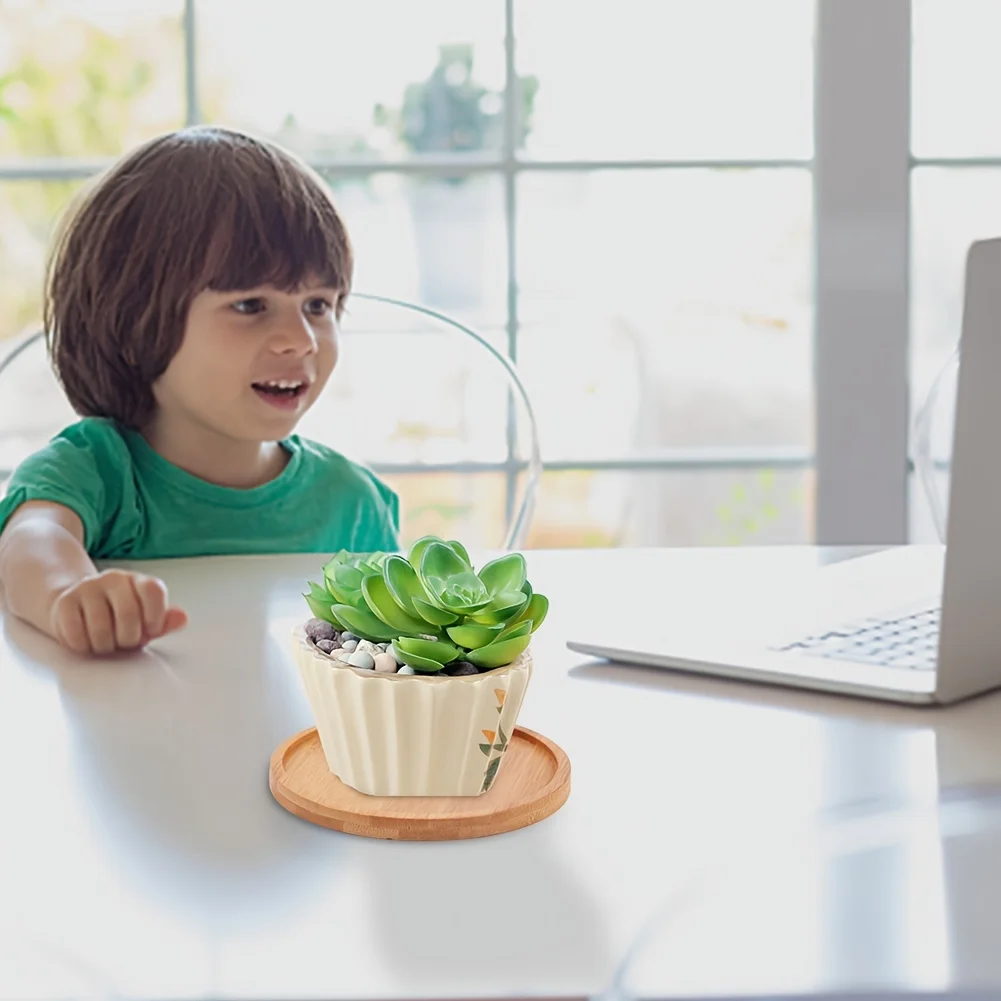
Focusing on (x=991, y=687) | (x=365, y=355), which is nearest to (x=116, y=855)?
(x=991, y=687)

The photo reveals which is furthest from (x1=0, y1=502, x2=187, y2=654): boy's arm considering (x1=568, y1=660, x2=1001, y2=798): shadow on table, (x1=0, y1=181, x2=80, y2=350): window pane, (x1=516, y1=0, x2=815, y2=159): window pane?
(x1=516, y1=0, x2=815, y2=159): window pane

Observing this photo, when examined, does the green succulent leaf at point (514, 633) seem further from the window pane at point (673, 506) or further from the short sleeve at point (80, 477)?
the window pane at point (673, 506)

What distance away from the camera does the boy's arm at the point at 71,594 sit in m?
0.75

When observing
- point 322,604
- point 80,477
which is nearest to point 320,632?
point 322,604

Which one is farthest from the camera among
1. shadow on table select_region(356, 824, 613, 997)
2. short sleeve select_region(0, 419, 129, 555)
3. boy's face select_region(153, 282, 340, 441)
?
boy's face select_region(153, 282, 340, 441)

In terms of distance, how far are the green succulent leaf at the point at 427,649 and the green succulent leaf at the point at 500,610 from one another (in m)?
0.01

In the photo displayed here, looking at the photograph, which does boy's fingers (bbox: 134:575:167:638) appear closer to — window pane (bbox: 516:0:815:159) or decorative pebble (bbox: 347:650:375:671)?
decorative pebble (bbox: 347:650:375:671)

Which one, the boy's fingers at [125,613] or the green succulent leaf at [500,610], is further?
the boy's fingers at [125,613]

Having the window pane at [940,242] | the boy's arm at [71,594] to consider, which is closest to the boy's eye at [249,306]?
the boy's arm at [71,594]

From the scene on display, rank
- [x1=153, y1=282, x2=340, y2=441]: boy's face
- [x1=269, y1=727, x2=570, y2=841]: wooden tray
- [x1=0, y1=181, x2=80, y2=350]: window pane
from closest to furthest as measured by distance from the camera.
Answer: [x1=269, y1=727, x2=570, y2=841]: wooden tray < [x1=153, y1=282, x2=340, y2=441]: boy's face < [x1=0, y1=181, x2=80, y2=350]: window pane

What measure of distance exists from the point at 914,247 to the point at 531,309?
0.56 metres

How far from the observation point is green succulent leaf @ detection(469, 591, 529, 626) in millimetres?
505

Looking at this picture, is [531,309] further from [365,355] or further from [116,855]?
[116,855]

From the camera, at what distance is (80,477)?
46.7 inches
